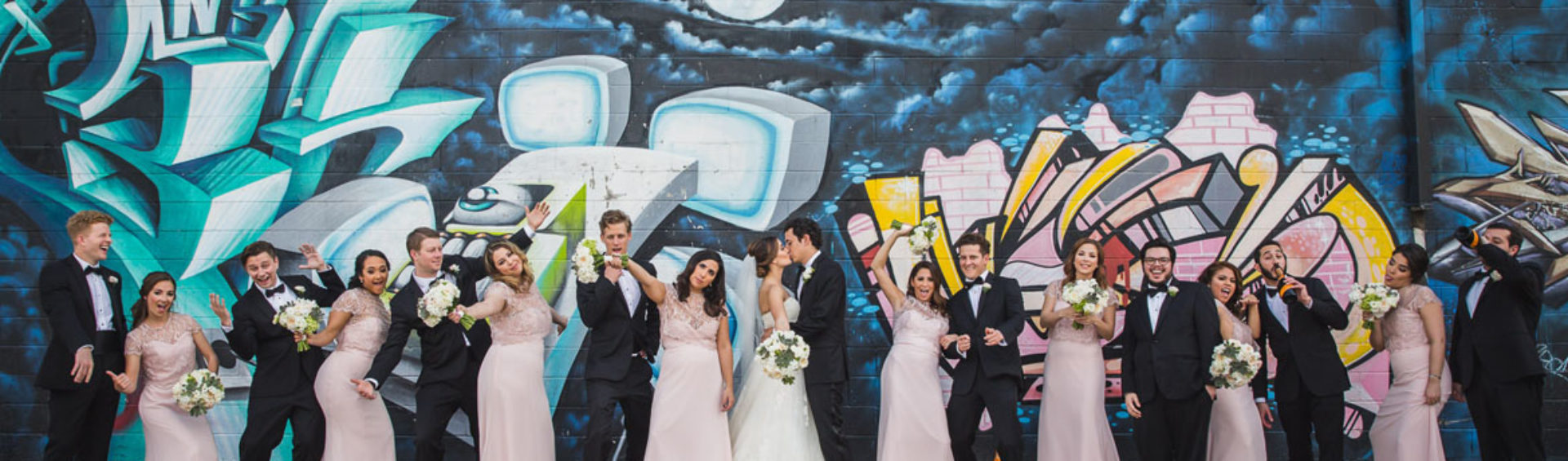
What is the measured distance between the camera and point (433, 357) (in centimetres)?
747

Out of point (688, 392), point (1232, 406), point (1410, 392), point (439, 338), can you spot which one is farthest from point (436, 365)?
point (1410, 392)

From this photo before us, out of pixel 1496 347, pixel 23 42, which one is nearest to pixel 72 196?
pixel 23 42

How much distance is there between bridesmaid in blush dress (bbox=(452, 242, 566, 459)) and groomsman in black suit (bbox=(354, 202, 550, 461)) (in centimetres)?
24

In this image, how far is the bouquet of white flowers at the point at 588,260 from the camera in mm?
6852

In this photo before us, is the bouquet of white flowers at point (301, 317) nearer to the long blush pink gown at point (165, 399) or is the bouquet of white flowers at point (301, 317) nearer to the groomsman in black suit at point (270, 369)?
the groomsman in black suit at point (270, 369)

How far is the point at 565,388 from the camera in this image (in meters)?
8.97

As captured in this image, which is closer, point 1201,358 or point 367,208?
point 1201,358

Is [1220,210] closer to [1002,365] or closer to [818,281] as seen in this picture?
[1002,365]

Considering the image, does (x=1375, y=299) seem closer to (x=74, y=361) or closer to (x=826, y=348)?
(x=826, y=348)

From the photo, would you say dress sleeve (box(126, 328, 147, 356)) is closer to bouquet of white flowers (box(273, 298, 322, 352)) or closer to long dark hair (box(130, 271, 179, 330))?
long dark hair (box(130, 271, 179, 330))

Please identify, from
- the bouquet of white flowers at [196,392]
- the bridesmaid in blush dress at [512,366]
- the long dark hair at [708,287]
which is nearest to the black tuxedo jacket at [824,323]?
the long dark hair at [708,287]

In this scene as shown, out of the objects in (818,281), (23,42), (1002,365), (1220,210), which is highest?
(23,42)

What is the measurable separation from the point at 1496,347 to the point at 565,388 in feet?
21.5

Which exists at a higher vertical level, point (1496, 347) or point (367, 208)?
point (367, 208)
